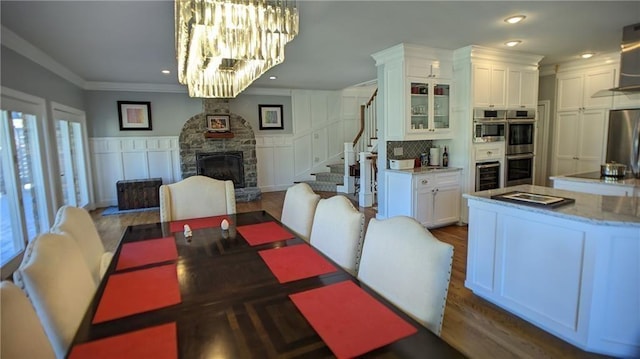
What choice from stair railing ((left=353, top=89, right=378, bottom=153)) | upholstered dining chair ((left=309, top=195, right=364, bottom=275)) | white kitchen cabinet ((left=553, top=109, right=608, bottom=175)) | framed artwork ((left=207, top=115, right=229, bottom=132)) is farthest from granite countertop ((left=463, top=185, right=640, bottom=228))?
framed artwork ((left=207, top=115, right=229, bottom=132))

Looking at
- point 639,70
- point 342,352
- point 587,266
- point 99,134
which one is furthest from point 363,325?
point 99,134

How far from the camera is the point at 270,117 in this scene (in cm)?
827

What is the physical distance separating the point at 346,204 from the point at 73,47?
13.7 ft

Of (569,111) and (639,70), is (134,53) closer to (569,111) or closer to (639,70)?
(639,70)

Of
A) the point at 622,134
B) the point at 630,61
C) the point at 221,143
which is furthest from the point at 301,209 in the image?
the point at 221,143

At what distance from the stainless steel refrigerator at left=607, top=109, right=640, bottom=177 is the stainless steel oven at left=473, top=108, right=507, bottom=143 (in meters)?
1.65

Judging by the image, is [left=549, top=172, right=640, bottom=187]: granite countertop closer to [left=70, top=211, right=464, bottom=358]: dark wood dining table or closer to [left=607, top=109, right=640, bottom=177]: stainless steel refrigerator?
[left=607, top=109, right=640, bottom=177]: stainless steel refrigerator

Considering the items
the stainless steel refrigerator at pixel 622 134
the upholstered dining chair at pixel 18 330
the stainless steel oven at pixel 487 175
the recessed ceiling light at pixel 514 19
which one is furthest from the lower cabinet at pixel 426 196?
the upholstered dining chair at pixel 18 330

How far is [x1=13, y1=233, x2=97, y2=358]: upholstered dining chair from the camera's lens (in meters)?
1.16

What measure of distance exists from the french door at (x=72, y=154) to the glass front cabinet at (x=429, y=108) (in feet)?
16.7

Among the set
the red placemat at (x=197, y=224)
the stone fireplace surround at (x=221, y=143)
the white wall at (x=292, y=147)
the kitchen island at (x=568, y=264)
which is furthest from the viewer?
the stone fireplace surround at (x=221, y=143)

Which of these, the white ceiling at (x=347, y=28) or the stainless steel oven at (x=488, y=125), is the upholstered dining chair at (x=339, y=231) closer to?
the white ceiling at (x=347, y=28)

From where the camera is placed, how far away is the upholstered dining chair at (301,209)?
250 cm

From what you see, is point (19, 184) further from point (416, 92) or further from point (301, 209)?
point (416, 92)
